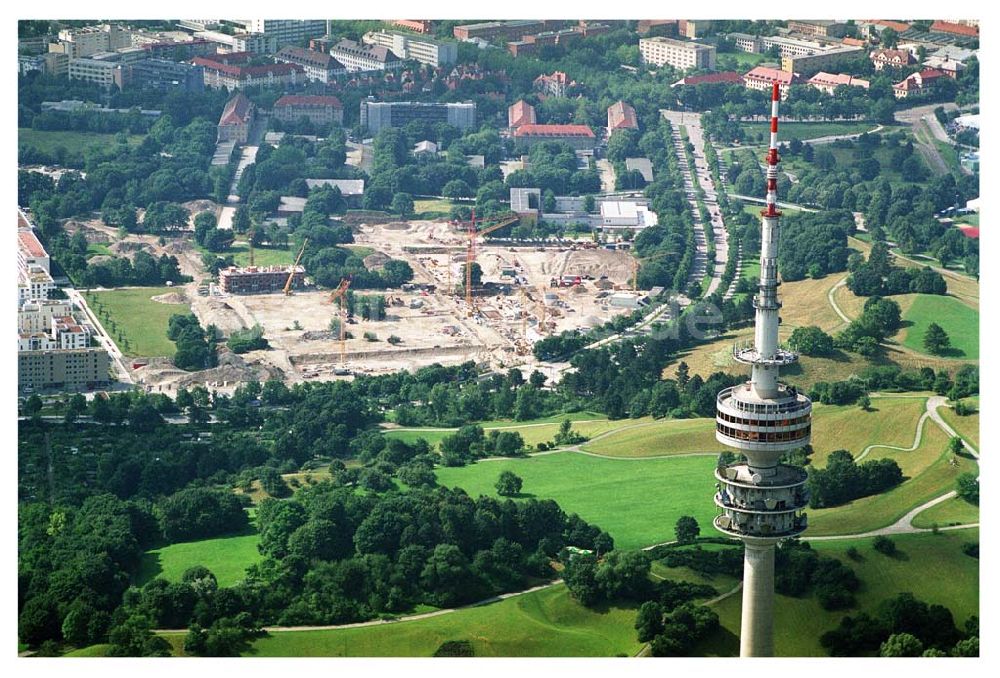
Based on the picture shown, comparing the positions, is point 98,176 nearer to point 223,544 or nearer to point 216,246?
point 216,246

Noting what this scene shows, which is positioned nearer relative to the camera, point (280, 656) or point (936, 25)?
point (280, 656)

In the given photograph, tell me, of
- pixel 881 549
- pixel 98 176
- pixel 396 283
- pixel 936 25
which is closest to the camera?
pixel 881 549

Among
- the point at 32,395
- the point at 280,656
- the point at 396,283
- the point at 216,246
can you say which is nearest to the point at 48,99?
the point at 216,246

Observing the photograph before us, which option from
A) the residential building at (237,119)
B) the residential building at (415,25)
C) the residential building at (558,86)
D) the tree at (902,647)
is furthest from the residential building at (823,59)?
the tree at (902,647)

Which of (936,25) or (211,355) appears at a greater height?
(936,25)

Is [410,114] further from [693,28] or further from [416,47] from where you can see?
[693,28]

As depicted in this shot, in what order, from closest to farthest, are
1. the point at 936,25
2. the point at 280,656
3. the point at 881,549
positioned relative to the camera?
the point at 280,656, the point at 881,549, the point at 936,25

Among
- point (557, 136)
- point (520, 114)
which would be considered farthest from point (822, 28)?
point (520, 114)
